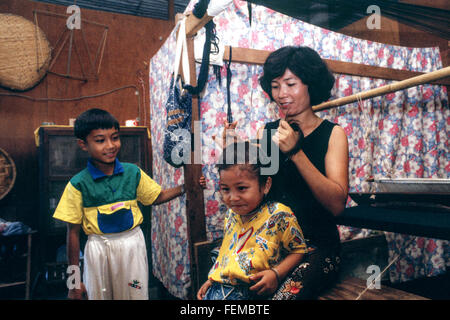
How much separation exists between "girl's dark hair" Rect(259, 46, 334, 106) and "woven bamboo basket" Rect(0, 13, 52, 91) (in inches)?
96.3

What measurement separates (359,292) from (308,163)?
0.57m

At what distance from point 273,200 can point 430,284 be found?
1870 millimetres

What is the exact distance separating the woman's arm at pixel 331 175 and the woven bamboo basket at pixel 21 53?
2.80 meters

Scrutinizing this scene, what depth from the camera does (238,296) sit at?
1025mm

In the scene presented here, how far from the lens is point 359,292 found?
112cm

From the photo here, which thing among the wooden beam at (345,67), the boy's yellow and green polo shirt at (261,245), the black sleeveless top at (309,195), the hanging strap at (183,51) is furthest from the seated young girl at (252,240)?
the wooden beam at (345,67)

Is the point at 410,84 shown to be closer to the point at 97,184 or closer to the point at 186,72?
the point at 186,72

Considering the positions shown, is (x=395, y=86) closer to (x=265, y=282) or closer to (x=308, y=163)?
(x=308, y=163)

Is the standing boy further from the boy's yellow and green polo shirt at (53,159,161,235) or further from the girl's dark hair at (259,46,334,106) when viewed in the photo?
the girl's dark hair at (259,46,334,106)

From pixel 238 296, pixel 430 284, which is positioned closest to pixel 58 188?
pixel 238 296

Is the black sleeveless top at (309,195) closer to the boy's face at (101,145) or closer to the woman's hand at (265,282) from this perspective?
the woman's hand at (265,282)

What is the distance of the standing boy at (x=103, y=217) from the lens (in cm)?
134

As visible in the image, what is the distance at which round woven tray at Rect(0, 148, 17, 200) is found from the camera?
238cm

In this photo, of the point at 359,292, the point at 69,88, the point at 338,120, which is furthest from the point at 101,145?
the point at 69,88
